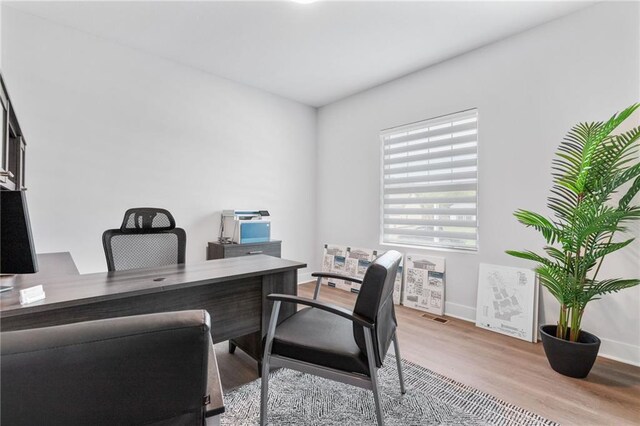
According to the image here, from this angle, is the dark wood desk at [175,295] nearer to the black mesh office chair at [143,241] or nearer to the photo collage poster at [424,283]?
the black mesh office chair at [143,241]

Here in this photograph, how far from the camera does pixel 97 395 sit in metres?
0.56

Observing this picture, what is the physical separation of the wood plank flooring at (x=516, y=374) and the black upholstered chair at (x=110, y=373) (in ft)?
4.81

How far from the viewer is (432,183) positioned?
3.37 m

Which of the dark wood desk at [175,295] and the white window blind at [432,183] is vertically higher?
the white window blind at [432,183]

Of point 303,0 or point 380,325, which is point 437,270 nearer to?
point 380,325

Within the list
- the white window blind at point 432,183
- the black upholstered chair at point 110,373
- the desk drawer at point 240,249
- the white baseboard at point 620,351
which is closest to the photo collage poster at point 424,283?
the white window blind at point 432,183

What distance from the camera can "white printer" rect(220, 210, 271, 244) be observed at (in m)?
3.51

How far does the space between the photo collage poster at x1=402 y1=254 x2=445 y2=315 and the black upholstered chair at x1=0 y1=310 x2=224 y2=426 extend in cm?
300

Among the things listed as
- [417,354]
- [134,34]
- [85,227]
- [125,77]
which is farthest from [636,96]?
[85,227]

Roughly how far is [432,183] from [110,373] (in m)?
3.34

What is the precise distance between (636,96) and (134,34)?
4.28m

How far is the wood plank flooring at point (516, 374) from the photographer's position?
5.58ft

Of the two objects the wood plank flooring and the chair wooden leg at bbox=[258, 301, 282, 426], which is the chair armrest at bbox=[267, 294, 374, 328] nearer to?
the chair wooden leg at bbox=[258, 301, 282, 426]

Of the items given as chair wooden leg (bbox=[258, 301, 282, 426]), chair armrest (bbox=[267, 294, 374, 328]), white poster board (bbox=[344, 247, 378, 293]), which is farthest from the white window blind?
chair wooden leg (bbox=[258, 301, 282, 426])
